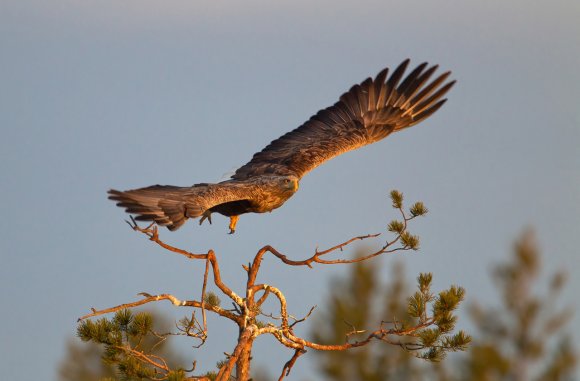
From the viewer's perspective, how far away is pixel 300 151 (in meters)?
11.8

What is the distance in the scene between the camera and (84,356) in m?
25.7

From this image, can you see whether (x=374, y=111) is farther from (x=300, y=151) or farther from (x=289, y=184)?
(x=289, y=184)

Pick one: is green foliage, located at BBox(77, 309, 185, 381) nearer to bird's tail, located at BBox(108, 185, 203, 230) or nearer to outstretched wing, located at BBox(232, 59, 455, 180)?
bird's tail, located at BBox(108, 185, 203, 230)

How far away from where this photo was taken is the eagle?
29.2 ft

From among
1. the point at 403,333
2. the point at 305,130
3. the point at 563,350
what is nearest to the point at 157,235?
the point at 403,333

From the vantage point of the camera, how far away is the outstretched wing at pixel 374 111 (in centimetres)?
1238

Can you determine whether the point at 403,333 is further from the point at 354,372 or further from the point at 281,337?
the point at 354,372

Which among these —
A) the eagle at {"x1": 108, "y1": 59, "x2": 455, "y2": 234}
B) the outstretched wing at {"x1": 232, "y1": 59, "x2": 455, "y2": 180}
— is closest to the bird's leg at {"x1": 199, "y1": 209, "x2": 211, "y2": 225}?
the eagle at {"x1": 108, "y1": 59, "x2": 455, "y2": 234}

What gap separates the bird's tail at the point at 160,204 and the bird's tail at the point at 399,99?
413cm

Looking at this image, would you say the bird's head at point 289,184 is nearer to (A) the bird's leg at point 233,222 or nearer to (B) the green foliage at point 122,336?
(A) the bird's leg at point 233,222

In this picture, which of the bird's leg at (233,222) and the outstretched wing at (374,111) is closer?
the bird's leg at (233,222)

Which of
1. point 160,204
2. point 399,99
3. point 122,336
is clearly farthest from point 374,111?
point 122,336

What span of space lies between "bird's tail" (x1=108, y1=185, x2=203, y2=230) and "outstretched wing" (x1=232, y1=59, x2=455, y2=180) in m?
3.18

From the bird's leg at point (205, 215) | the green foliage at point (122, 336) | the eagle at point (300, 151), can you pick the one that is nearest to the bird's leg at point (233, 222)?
the eagle at point (300, 151)
